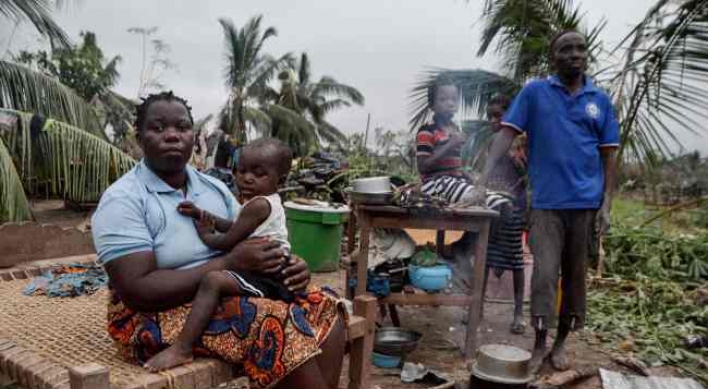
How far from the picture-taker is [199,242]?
5.83ft

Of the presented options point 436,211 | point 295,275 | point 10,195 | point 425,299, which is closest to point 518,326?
point 425,299

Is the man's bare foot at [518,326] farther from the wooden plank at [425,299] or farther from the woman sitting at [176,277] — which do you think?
the woman sitting at [176,277]

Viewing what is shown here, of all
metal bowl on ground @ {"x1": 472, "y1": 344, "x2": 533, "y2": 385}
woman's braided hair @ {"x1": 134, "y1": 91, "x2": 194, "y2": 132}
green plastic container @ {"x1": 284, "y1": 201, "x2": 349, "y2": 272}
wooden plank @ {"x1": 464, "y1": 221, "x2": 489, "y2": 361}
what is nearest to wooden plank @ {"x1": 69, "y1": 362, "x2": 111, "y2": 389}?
woman's braided hair @ {"x1": 134, "y1": 91, "x2": 194, "y2": 132}

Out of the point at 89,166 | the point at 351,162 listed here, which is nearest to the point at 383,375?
the point at 89,166

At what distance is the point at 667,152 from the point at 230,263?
3.66 meters

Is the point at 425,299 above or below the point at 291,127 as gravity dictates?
below

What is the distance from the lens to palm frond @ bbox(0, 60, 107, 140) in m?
5.59

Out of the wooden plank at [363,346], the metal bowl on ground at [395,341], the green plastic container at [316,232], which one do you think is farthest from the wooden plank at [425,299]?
the green plastic container at [316,232]

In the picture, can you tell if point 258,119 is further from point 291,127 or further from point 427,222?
point 427,222

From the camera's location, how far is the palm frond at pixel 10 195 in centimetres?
422

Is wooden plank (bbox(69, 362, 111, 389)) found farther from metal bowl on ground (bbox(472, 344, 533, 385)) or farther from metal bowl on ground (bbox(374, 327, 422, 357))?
metal bowl on ground (bbox(374, 327, 422, 357))

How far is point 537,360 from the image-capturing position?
124 inches

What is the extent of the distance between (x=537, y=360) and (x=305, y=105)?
21402 millimetres

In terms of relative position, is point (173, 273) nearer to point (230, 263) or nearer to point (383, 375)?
point (230, 263)
